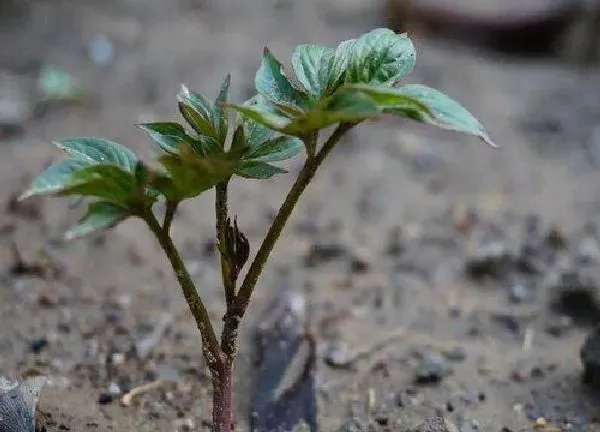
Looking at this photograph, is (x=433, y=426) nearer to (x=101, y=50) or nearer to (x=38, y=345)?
(x=38, y=345)

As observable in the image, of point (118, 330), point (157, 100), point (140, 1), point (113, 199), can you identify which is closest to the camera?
point (113, 199)

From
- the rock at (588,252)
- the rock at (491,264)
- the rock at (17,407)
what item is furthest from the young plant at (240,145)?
the rock at (588,252)

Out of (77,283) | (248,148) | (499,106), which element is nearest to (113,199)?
(248,148)

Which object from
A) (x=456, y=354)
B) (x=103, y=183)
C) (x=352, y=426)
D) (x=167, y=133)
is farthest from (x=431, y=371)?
(x=103, y=183)

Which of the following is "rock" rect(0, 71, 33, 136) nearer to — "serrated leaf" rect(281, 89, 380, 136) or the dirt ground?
the dirt ground

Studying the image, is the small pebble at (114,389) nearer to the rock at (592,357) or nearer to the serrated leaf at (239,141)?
the serrated leaf at (239,141)

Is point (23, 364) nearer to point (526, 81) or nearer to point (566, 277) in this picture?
point (566, 277)

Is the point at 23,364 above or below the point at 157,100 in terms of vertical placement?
below
